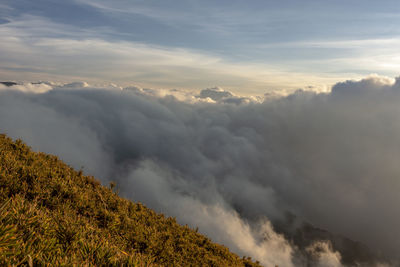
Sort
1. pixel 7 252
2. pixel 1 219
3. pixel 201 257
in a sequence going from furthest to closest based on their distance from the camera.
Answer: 1. pixel 201 257
2. pixel 1 219
3. pixel 7 252

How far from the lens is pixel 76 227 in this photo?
529 cm

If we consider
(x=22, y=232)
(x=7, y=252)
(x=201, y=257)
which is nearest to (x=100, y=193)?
(x=201, y=257)

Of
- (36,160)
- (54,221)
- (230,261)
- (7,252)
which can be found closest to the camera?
(7,252)

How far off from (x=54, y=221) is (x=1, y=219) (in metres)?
1.73

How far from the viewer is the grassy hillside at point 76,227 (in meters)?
3.58

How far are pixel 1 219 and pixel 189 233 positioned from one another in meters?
7.82

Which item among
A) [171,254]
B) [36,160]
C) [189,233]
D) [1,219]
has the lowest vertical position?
[189,233]

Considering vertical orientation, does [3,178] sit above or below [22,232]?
below

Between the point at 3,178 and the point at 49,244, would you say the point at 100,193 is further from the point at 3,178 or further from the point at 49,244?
the point at 49,244

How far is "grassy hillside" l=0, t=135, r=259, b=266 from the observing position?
358 cm

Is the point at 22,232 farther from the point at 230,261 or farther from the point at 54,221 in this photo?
the point at 230,261

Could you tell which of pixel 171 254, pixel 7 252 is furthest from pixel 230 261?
pixel 7 252

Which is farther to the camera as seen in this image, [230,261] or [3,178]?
[230,261]

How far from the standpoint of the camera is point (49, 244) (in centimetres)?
374
